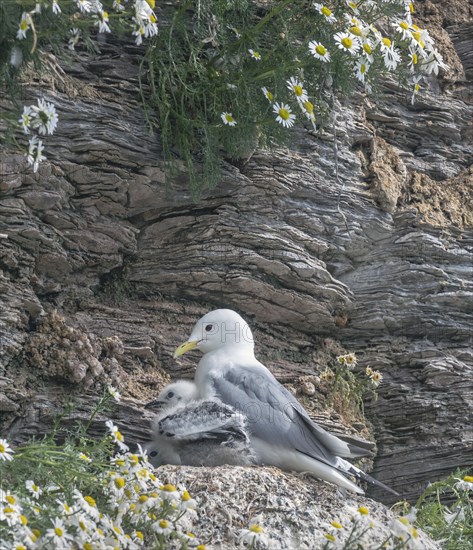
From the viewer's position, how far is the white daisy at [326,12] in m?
4.75

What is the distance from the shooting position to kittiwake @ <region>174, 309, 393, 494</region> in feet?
14.1

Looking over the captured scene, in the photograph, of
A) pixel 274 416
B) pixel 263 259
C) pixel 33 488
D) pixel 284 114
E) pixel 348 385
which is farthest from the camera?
pixel 348 385

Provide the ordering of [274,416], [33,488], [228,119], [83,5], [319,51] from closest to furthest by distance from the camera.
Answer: [33,488], [83,5], [274,416], [319,51], [228,119]

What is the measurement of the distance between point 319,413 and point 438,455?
2.37 feet

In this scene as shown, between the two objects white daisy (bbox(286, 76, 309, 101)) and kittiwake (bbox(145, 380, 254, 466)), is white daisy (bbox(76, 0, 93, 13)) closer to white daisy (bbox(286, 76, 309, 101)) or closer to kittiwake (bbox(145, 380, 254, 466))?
white daisy (bbox(286, 76, 309, 101))

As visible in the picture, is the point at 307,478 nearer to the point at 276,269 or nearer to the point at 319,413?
the point at 319,413

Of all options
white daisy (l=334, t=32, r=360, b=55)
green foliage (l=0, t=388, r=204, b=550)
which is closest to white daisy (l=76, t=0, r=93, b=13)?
white daisy (l=334, t=32, r=360, b=55)

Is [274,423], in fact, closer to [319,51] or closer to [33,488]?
[33,488]

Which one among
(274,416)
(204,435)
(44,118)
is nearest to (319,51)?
(44,118)

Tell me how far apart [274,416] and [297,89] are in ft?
4.62

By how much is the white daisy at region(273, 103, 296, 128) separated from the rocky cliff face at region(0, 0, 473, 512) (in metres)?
0.67

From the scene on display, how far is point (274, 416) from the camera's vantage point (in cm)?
437

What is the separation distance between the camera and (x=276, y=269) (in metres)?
5.40

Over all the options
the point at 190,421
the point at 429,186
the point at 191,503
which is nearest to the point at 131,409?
the point at 190,421
